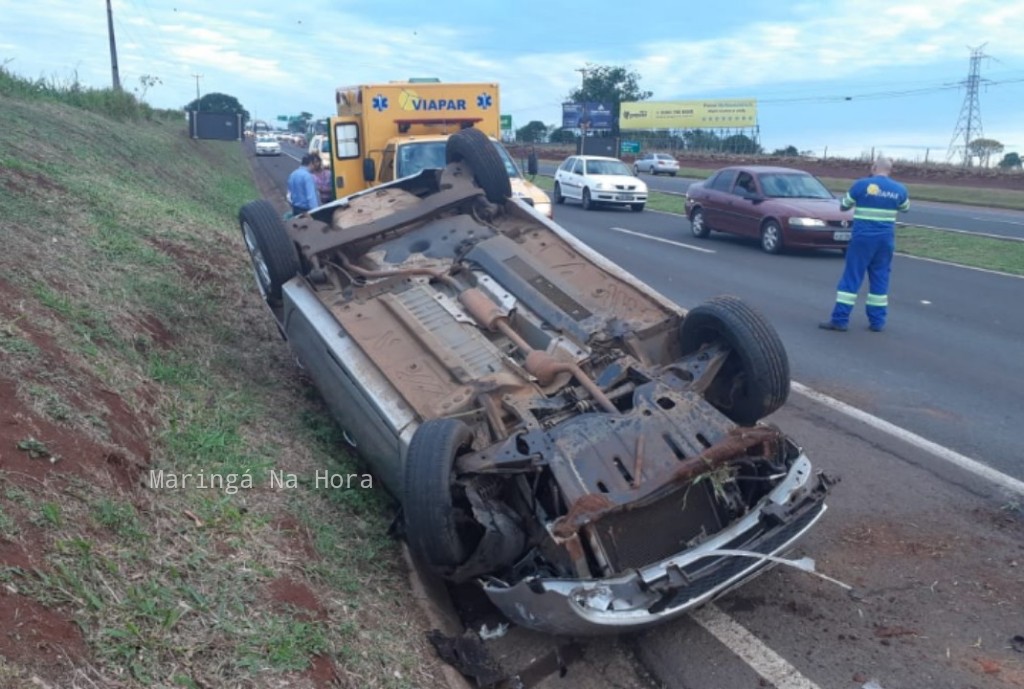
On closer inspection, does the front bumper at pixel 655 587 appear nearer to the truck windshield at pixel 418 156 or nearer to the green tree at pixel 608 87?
the truck windshield at pixel 418 156

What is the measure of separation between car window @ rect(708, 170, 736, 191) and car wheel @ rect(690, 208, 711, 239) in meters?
0.58

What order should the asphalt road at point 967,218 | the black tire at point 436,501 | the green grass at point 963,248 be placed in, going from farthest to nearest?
the asphalt road at point 967,218, the green grass at point 963,248, the black tire at point 436,501

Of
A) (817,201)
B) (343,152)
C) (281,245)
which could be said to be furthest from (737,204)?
(281,245)

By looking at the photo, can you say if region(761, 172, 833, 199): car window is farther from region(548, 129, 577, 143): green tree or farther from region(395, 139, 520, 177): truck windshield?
region(548, 129, 577, 143): green tree

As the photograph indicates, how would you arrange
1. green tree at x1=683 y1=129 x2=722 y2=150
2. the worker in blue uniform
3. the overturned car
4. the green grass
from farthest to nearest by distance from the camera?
green tree at x1=683 y1=129 x2=722 y2=150
the green grass
the worker in blue uniform
the overturned car

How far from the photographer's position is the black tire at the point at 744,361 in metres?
5.25

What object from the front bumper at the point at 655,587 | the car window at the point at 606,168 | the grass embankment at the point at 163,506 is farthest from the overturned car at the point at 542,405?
the car window at the point at 606,168

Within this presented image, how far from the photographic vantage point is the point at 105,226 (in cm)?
932

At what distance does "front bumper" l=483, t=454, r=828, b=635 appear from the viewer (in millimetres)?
3855

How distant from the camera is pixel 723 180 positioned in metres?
18.2

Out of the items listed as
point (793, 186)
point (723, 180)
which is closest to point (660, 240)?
point (723, 180)

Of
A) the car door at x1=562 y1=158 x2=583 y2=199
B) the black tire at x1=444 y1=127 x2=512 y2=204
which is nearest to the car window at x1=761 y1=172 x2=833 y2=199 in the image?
the car door at x1=562 y1=158 x2=583 y2=199

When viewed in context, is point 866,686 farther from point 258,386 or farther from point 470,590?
point 258,386

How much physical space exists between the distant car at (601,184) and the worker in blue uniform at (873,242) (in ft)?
48.3
